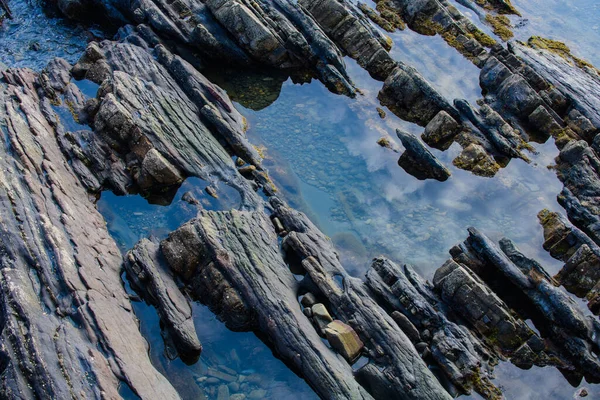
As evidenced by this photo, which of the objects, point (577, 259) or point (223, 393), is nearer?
point (223, 393)

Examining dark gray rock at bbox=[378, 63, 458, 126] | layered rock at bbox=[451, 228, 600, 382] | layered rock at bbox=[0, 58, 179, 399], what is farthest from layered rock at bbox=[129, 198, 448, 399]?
dark gray rock at bbox=[378, 63, 458, 126]

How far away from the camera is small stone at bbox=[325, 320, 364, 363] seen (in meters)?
22.7

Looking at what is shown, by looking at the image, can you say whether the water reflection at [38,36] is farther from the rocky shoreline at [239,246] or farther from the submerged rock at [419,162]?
the submerged rock at [419,162]

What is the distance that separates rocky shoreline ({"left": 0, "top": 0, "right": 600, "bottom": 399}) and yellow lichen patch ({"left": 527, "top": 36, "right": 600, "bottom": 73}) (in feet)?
19.1

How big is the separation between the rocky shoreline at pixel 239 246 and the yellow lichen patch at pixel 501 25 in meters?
9.09

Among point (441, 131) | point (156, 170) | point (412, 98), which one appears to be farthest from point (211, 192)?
point (412, 98)


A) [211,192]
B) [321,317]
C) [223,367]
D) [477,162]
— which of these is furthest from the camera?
[477,162]

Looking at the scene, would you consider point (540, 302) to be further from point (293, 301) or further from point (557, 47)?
point (557, 47)

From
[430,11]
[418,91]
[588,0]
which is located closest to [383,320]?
[418,91]

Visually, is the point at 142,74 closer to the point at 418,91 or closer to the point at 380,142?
the point at 380,142

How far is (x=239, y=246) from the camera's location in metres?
25.3

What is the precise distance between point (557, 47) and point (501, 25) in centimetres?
567

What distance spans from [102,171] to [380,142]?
19338 mm

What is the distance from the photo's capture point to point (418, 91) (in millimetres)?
38719
